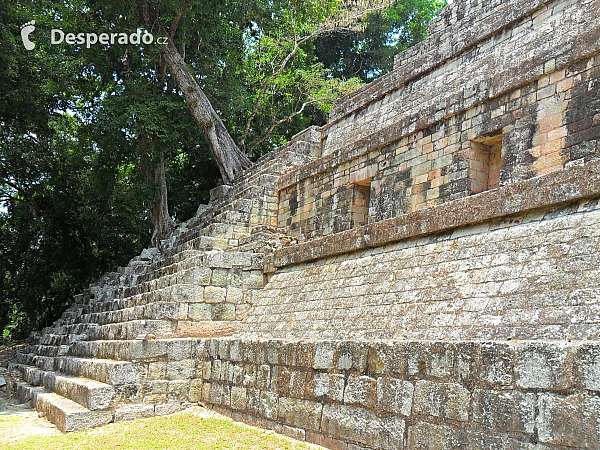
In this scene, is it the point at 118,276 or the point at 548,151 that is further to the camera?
the point at 118,276

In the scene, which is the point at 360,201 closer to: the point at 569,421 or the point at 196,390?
the point at 196,390

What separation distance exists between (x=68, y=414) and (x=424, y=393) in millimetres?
4349

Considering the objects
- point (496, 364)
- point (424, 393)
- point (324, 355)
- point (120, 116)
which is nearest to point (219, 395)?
point (324, 355)

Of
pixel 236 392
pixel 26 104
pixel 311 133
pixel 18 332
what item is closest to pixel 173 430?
pixel 236 392

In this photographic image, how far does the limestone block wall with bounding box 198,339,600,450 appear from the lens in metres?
3.06

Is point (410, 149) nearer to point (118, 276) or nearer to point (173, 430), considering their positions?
point (173, 430)

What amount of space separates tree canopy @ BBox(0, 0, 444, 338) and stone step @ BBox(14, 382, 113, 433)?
888 cm

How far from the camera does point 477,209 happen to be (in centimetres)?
502

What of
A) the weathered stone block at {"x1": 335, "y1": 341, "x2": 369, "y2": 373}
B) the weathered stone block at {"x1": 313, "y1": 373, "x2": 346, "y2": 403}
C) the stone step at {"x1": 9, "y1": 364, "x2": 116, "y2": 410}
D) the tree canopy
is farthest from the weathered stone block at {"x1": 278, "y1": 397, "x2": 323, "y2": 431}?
the tree canopy

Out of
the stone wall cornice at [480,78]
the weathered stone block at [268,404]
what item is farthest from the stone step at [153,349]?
the stone wall cornice at [480,78]

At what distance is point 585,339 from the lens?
10.6 ft

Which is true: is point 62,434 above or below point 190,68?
below

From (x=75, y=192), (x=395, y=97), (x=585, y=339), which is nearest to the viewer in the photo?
(x=585, y=339)

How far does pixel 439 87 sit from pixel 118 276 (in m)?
9.54
